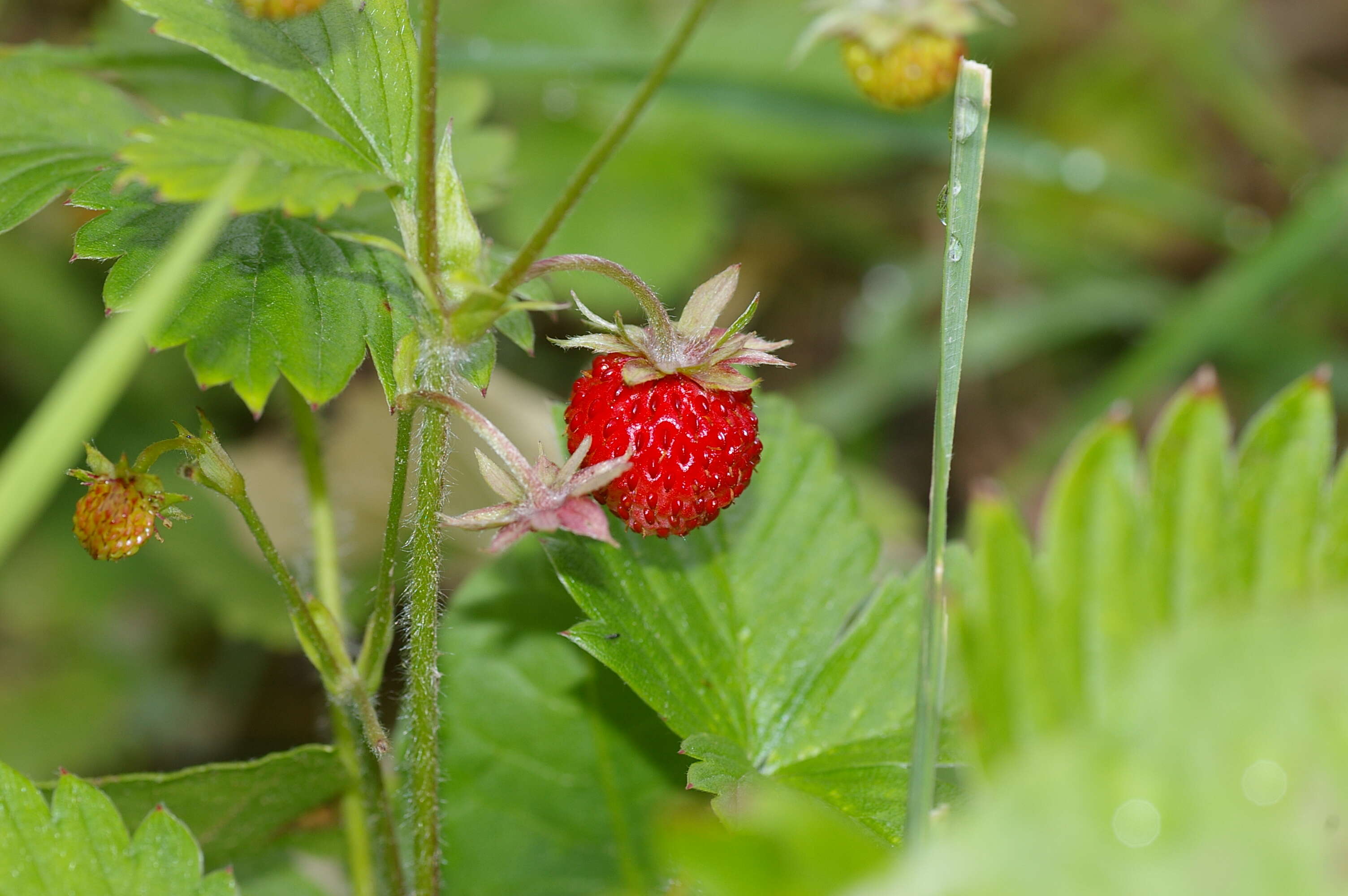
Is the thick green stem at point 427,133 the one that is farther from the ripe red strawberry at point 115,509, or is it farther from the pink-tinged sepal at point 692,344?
the ripe red strawberry at point 115,509

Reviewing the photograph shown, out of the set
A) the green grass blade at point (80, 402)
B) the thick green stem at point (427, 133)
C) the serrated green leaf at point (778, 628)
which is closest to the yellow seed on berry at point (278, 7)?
the thick green stem at point (427, 133)

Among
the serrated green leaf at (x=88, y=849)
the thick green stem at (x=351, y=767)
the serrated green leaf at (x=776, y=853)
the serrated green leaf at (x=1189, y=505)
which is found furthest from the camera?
the thick green stem at (x=351, y=767)

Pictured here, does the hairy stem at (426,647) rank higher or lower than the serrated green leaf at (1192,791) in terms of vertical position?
higher

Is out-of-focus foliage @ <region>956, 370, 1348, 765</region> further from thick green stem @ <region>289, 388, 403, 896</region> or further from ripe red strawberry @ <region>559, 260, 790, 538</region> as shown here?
thick green stem @ <region>289, 388, 403, 896</region>

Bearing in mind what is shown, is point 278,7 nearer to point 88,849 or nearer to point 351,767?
point 88,849

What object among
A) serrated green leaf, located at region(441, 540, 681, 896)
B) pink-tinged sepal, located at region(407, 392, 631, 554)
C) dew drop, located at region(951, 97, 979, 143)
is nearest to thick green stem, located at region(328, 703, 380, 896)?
A: serrated green leaf, located at region(441, 540, 681, 896)

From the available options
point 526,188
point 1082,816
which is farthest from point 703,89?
point 1082,816
